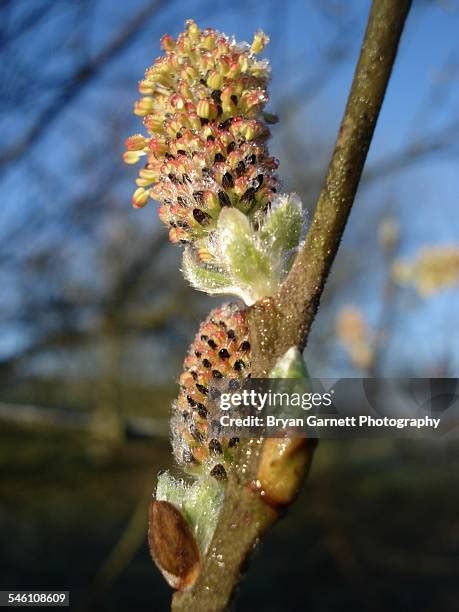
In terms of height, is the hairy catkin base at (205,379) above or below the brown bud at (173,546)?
above

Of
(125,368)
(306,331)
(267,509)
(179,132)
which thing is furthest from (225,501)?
(125,368)

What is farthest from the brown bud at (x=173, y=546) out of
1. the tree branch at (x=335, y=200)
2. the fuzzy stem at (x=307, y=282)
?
the tree branch at (x=335, y=200)

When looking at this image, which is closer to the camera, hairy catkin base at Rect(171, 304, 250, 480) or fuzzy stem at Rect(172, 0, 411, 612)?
fuzzy stem at Rect(172, 0, 411, 612)

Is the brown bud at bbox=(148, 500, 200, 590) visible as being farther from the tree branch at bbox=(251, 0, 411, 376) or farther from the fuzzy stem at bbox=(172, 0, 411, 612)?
the tree branch at bbox=(251, 0, 411, 376)

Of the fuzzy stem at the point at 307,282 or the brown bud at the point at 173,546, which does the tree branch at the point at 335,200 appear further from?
the brown bud at the point at 173,546

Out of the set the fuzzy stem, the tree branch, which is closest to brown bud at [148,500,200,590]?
the fuzzy stem
